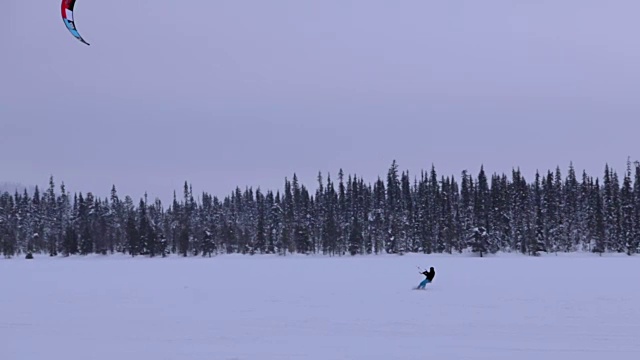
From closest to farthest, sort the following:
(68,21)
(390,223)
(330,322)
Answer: (68,21), (330,322), (390,223)

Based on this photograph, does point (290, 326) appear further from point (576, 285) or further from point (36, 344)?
point (576, 285)

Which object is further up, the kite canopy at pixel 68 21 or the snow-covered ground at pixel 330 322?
the kite canopy at pixel 68 21

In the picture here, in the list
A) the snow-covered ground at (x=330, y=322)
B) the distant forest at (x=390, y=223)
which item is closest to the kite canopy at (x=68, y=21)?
the snow-covered ground at (x=330, y=322)

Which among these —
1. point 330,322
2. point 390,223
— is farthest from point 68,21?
point 390,223

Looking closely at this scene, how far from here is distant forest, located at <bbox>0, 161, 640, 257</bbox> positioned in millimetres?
83812

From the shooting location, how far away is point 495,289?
22.3 meters

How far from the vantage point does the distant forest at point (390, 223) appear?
83.8m

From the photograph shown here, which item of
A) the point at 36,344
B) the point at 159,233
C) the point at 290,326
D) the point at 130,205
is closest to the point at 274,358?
the point at 290,326

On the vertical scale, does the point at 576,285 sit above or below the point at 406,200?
below

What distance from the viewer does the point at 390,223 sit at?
90812 mm

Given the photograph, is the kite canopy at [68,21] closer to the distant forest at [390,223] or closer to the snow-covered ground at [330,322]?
the snow-covered ground at [330,322]

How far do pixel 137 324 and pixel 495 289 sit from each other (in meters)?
13.0

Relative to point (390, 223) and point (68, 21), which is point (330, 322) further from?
point (390, 223)

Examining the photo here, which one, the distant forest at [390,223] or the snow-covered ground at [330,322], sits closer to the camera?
the snow-covered ground at [330,322]
